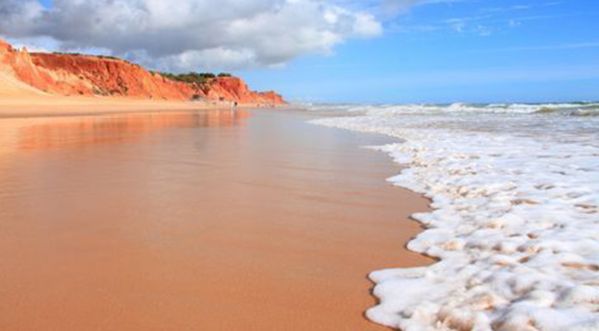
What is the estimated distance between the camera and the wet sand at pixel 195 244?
2.31 meters

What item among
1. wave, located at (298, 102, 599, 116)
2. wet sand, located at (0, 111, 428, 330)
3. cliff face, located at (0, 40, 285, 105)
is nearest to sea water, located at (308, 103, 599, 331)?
wet sand, located at (0, 111, 428, 330)

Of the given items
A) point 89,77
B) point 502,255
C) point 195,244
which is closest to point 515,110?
point 502,255

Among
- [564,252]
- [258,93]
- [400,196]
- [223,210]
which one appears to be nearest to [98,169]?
[223,210]

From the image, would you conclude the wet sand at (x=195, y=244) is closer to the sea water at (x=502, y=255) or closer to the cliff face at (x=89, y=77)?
the sea water at (x=502, y=255)

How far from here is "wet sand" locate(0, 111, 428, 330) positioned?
7.59ft

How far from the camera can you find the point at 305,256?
10.3 feet

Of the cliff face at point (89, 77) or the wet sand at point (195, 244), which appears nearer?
the wet sand at point (195, 244)

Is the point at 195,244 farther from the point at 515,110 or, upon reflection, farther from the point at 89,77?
the point at 89,77

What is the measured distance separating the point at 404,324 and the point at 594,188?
11.8 ft

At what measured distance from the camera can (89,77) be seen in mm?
60250

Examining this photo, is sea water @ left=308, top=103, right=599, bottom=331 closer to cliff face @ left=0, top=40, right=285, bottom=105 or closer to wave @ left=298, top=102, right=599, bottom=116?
wave @ left=298, top=102, right=599, bottom=116

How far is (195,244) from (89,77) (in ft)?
207

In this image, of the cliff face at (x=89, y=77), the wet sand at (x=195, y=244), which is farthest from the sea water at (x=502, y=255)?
the cliff face at (x=89, y=77)

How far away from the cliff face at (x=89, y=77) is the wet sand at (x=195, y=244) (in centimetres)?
4032
